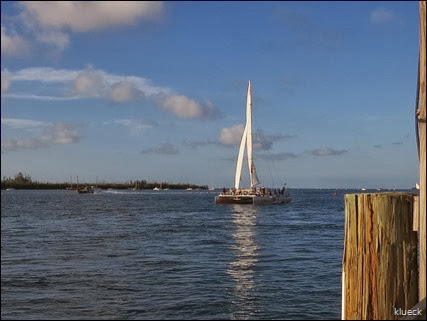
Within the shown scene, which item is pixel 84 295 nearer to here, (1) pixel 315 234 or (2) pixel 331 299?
(2) pixel 331 299

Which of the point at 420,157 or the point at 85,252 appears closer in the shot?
the point at 420,157

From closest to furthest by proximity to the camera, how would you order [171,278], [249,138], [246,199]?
[171,278] < [246,199] < [249,138]

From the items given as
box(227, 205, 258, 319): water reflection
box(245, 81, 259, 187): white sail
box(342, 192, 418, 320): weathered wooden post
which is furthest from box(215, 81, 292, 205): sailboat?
box(342, 192, 418, 320): weathered wooden post

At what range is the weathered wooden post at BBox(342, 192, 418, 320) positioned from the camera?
17.6 ft

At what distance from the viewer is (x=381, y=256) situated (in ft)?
17.7

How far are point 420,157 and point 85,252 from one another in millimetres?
23297

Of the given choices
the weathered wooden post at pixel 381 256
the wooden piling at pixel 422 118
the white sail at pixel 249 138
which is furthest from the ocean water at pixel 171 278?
the white sail at pixel 249 138

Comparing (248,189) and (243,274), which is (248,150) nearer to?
(248,189)

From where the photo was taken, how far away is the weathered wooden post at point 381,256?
5371mm

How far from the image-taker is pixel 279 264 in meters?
21.5

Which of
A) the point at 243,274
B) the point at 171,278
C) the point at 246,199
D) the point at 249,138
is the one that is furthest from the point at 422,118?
the point at 249,138

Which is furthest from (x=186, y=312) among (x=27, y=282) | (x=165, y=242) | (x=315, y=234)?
(x=315, y=234)

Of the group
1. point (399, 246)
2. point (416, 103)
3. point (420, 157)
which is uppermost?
point (416, 103)

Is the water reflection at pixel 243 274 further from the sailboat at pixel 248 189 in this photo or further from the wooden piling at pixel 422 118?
the sailboat at pixel 248 189
